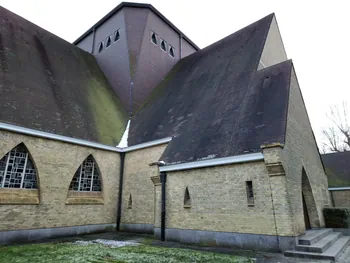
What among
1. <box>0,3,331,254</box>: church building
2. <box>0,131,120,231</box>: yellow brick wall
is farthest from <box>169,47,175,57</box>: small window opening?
<box>0,131,120,231</box>: yellow brick wall

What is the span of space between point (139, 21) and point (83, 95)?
328 inches

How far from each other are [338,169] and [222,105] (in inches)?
528

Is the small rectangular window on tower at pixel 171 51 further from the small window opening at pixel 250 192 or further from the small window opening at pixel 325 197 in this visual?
the small window opening at pixel 250 192

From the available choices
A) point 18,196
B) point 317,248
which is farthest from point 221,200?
point 18,196

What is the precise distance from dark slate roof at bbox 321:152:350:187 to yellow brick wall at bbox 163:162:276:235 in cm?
1244

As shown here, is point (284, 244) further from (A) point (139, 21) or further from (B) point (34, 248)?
(A) point (139, 21)

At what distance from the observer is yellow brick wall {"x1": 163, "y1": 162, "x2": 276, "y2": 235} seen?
7086mm

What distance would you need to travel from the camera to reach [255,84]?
1009 centimetres

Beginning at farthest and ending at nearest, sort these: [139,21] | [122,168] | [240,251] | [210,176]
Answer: [139,21], [122,168], [210,176], [240,251]

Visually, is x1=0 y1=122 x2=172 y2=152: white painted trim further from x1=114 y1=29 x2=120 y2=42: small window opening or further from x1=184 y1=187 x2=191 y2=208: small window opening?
x1=114 y1=29 x2=120 y2=42: small window opening

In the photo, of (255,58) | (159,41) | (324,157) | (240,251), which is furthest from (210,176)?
(324,157)

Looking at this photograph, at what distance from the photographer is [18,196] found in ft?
28.1

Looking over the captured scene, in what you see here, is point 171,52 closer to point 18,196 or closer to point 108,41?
point 108,41

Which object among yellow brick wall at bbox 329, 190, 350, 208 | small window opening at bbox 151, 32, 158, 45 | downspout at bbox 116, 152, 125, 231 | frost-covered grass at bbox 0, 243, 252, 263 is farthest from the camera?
small window opening at bbox 151, 32, 158, 45
